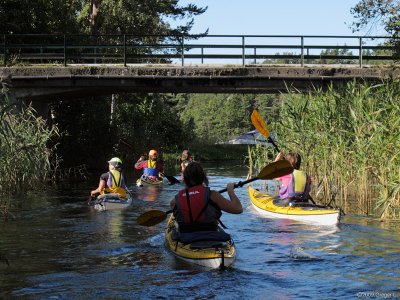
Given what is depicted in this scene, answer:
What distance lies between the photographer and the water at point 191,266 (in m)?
8.22

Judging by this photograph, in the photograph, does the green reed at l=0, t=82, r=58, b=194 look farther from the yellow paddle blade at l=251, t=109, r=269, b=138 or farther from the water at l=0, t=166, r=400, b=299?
the yellow paddle blade at l=251, t=109, r=269, b=138

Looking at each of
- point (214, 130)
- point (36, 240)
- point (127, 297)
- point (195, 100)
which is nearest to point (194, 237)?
point (127, 297)

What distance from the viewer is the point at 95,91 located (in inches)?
1014

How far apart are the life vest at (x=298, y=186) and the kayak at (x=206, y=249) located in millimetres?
3940

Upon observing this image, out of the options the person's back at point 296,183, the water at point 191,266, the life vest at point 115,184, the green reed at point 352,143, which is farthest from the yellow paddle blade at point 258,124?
the life vest at point 115,184

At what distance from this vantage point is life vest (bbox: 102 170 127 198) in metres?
16.1

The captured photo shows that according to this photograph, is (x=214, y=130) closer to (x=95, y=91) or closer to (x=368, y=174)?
(x=95, y=91)

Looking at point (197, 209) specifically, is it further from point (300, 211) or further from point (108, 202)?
point (108, 202)

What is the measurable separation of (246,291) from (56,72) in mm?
16709

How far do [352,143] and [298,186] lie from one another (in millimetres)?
2523

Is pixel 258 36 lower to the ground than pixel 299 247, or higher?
higher

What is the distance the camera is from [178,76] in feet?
76.3

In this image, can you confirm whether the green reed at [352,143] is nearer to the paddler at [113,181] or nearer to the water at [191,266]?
the water at [191,266]

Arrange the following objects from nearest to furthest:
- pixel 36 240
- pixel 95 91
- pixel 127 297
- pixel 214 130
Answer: pixel 127 297 → pixel 36 240 → pixel 95 91 → pixel 214 130
